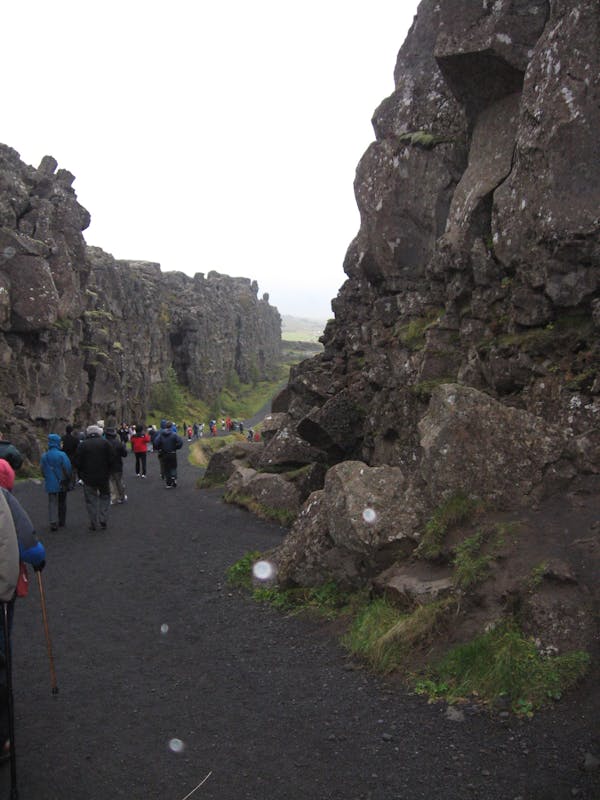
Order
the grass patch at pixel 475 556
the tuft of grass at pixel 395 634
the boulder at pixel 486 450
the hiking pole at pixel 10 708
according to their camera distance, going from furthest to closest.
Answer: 1. the boulder at pixel 486 450
2. the grass patch at pixel 475 556
3. the tuft of grass at pixel 395 634
4. the hiking pole at pixel 10 708

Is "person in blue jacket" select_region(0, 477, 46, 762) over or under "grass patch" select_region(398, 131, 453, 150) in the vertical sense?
under

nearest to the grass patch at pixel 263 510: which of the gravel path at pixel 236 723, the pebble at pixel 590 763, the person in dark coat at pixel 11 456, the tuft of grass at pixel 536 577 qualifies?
the gravel path at pixel 236 723

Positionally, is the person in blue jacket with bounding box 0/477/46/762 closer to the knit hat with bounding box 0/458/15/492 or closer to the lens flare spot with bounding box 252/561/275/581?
the knit hat with bounding box 0/458/15/492

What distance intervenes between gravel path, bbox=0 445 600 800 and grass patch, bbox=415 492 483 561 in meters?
2.05

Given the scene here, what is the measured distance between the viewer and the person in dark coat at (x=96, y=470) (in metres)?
18.6

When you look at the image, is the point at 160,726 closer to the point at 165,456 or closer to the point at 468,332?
the point at 468,332

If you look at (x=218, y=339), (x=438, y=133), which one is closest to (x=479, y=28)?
(x=438, y=133)

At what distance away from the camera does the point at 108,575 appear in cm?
1423

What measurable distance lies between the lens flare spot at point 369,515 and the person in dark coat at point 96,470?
1041 centimetres

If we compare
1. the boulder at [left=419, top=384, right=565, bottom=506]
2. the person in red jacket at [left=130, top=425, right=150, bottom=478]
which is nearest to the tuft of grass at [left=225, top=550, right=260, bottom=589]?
the boulder at [left=419, top=384, right=565, bottom=506]

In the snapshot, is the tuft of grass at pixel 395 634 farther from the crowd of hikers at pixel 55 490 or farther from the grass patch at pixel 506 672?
the crowd of hikers at pixel 55 490

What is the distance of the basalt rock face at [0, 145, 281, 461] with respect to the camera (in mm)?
37531

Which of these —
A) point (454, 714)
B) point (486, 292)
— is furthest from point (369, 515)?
point (486, 292)

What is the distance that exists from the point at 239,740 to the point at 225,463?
21826mm
